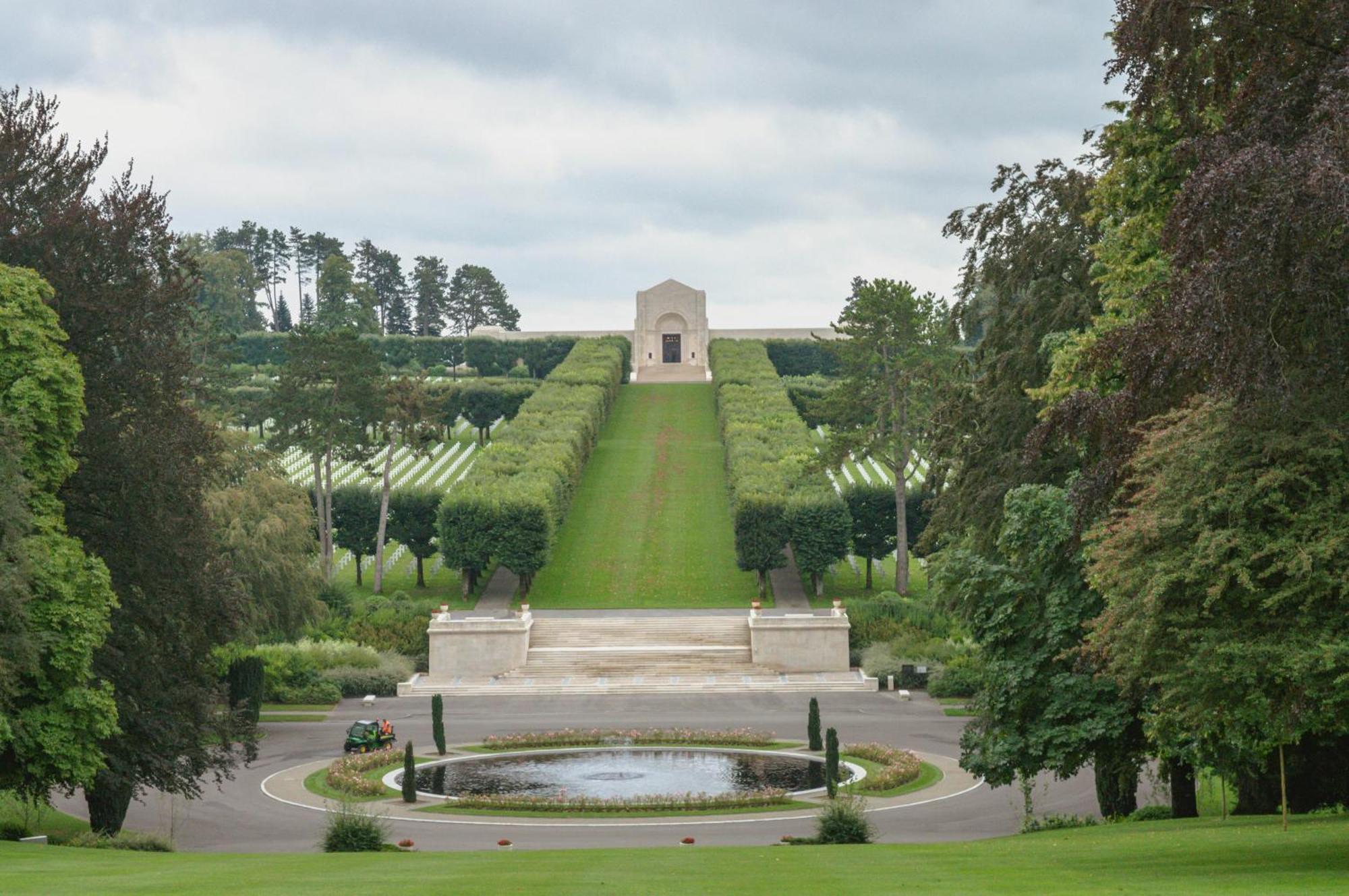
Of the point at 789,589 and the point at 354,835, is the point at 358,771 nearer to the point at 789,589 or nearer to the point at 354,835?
the point at 354,835

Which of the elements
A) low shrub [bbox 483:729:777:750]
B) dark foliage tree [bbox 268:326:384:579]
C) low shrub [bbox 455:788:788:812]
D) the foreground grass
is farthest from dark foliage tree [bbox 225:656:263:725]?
dark foliage tree [bbox 268:326:384:579]

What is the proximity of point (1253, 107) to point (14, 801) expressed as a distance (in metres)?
22.8

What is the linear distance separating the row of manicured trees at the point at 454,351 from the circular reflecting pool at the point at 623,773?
91.6m

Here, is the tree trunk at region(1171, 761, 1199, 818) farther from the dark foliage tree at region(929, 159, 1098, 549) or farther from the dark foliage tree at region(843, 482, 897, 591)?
the dark foliage tree at region(843, 482, 897, 591)

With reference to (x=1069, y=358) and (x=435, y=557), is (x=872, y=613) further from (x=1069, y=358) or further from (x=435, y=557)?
(x=1069, y=358)

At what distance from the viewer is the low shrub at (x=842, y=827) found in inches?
871

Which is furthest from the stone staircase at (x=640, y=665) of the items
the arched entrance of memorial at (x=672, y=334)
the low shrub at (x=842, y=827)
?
the arched entrance of memorial at (x=672, y=334)

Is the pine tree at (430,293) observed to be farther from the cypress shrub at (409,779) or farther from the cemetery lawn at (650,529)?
the cypress shrub at (409,779)

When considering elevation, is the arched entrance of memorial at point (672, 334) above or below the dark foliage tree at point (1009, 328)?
above

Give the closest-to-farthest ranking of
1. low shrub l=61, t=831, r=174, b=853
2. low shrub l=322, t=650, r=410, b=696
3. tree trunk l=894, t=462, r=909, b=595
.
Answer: low shrub l=61, t=831, r=174, b=853
low shrub l=322, t=650, r=410, b=696
tree trunk l=894, t=462, r=909, b=595

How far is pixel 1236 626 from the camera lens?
13.9 m

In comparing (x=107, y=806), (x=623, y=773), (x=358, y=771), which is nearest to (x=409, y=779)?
(x=358, y=771)

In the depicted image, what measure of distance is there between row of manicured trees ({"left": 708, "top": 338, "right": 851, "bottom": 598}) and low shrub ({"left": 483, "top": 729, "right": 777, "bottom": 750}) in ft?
65.8

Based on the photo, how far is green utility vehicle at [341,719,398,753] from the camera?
119ft
